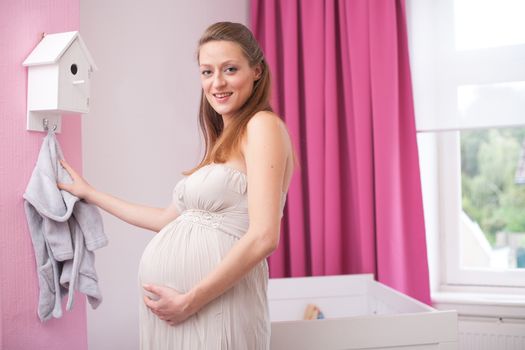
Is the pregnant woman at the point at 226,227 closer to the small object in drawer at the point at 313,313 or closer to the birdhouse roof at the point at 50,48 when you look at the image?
the birdhouse roof at the point at 50,48

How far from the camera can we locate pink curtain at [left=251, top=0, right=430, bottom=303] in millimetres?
2549

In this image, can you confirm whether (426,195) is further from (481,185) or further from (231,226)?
(231,226)

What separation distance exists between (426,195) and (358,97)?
22.7 inches

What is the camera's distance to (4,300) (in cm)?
134

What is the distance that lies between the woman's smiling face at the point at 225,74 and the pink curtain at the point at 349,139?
1.26 meters

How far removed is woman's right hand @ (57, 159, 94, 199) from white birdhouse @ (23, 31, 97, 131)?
12cm

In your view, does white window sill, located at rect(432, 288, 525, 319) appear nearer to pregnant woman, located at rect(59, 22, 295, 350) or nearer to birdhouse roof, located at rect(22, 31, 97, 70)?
pregnant woman, located at rect(59, 22, 295, 350)

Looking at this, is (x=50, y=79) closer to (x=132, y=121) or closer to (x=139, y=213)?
(x=139, y=213)

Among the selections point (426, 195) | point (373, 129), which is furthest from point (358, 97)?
point (426, 195)

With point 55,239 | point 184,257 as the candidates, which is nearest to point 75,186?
point 55,239

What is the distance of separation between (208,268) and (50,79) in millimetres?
588

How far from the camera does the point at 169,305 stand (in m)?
1.27

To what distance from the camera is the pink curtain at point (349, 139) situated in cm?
255

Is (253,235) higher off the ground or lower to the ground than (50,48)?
lower
